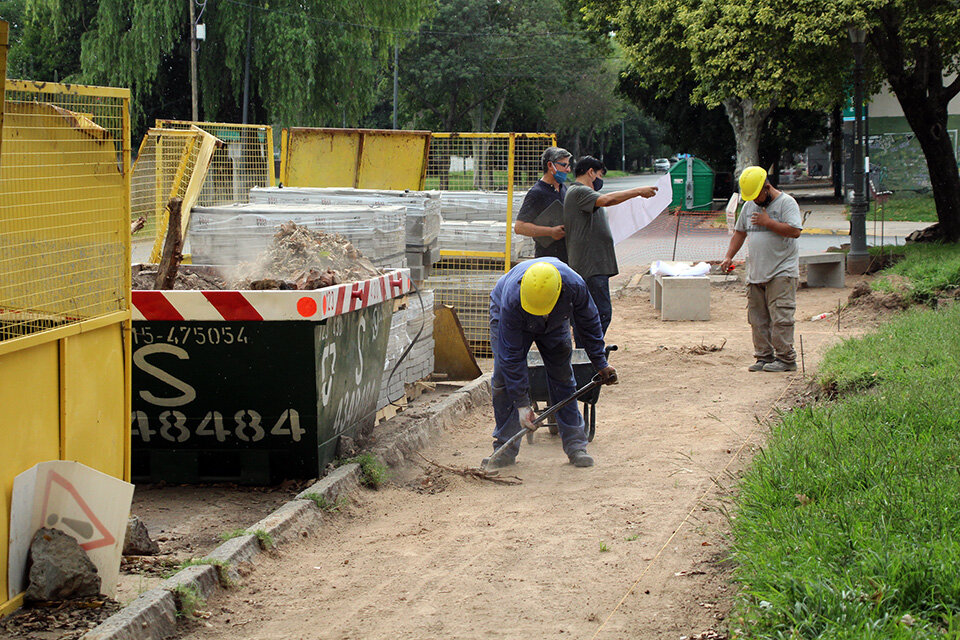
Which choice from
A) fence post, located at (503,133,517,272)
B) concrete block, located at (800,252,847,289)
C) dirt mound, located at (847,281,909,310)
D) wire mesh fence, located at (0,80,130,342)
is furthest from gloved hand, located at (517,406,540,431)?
concrete block, located at (800,252,847,289)

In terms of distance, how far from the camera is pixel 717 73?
1936 cm

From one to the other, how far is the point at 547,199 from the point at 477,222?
2.17 m

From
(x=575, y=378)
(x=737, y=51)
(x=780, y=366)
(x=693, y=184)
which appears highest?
(x=737, y=51)

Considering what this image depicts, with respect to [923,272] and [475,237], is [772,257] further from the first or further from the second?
[923,272]

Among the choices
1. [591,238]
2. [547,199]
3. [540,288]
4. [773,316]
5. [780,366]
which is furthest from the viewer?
[780,366]

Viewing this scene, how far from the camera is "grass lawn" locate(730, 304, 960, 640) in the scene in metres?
3.21

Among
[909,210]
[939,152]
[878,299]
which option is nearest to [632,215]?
[878,299]

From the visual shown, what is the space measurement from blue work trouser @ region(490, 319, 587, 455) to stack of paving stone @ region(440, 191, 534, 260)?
141 inches

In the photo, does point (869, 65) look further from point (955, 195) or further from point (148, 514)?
point (148, 514)

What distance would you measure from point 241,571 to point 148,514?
3.85ft

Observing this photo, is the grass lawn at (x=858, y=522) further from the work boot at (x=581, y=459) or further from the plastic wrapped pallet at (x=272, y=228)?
the plastic wrapped pallet at (x=272, y=228)

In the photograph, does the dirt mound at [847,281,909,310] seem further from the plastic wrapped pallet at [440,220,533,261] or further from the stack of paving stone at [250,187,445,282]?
the stack of paving stone at [250,187,445,282]

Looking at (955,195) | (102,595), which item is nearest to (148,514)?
(102,595)

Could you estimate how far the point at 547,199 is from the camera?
8.37m
